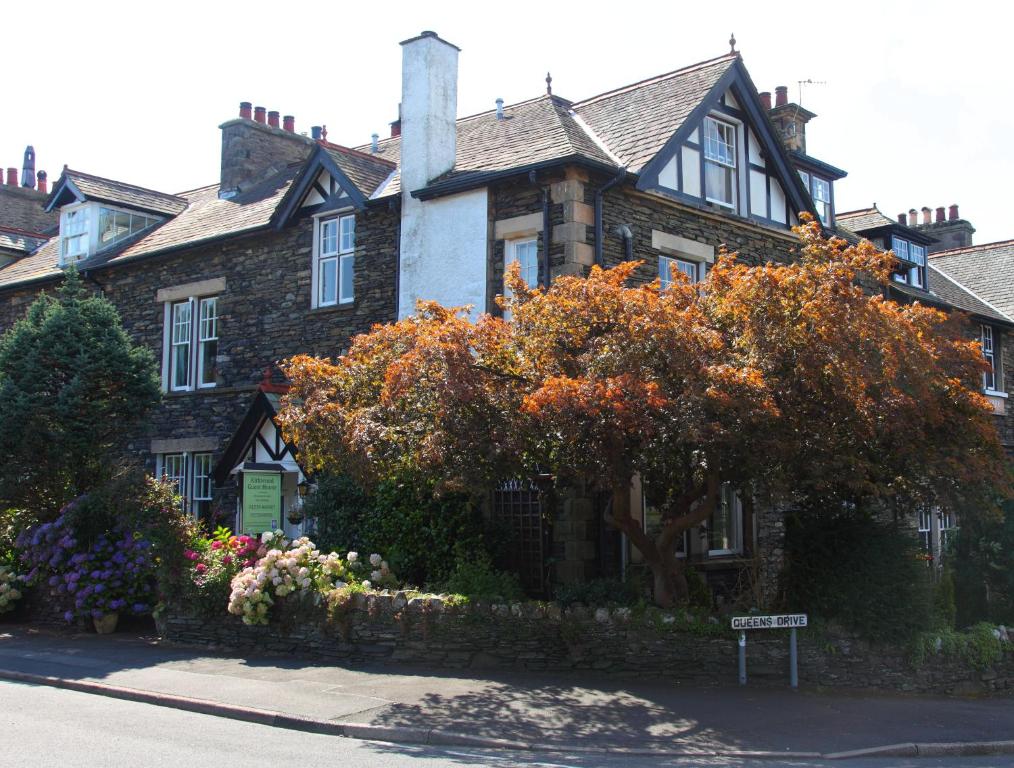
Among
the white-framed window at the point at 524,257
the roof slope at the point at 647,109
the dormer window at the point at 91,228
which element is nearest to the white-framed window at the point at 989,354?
the roof slope at the point at 647,109

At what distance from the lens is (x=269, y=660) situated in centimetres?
1333

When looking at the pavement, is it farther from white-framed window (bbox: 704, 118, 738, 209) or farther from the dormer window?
the dormer window

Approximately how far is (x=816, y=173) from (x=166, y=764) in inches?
770

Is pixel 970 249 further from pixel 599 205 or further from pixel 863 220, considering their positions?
pixel 599 205

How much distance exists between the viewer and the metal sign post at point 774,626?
1163cm

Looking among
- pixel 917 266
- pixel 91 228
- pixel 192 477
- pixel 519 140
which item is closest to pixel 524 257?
pixel 519 140

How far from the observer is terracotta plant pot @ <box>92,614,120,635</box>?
15.8m

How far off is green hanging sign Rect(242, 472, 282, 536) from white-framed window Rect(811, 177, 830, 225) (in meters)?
13.5

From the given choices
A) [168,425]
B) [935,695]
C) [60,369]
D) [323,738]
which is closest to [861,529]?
[935,695]

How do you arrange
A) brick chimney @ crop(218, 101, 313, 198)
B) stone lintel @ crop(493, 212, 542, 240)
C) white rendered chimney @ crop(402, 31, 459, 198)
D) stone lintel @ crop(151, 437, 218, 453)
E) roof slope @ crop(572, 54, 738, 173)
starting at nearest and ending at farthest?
stone lintel @ crop(493, 212, 542, 240), roof slope @ crop(572, 54, 738, 173), white rendered chimney @ crop(402, 31, 459, 198), stone lintel @ crop(151, 437, 218, 453), brick chimney @ crop(218, 101, 313, 198)

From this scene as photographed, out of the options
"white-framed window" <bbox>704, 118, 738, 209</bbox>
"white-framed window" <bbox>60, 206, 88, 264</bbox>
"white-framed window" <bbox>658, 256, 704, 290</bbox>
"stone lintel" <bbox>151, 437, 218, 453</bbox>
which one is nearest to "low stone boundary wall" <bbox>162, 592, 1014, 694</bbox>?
"white-framed window" <bbox>658, 256, 704, 290</bbox>

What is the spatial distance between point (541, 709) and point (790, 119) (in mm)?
18106

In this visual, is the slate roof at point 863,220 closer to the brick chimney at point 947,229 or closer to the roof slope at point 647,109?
the brick chimney at point 947,229

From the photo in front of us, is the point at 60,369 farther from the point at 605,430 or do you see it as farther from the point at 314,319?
the point at 605,430
